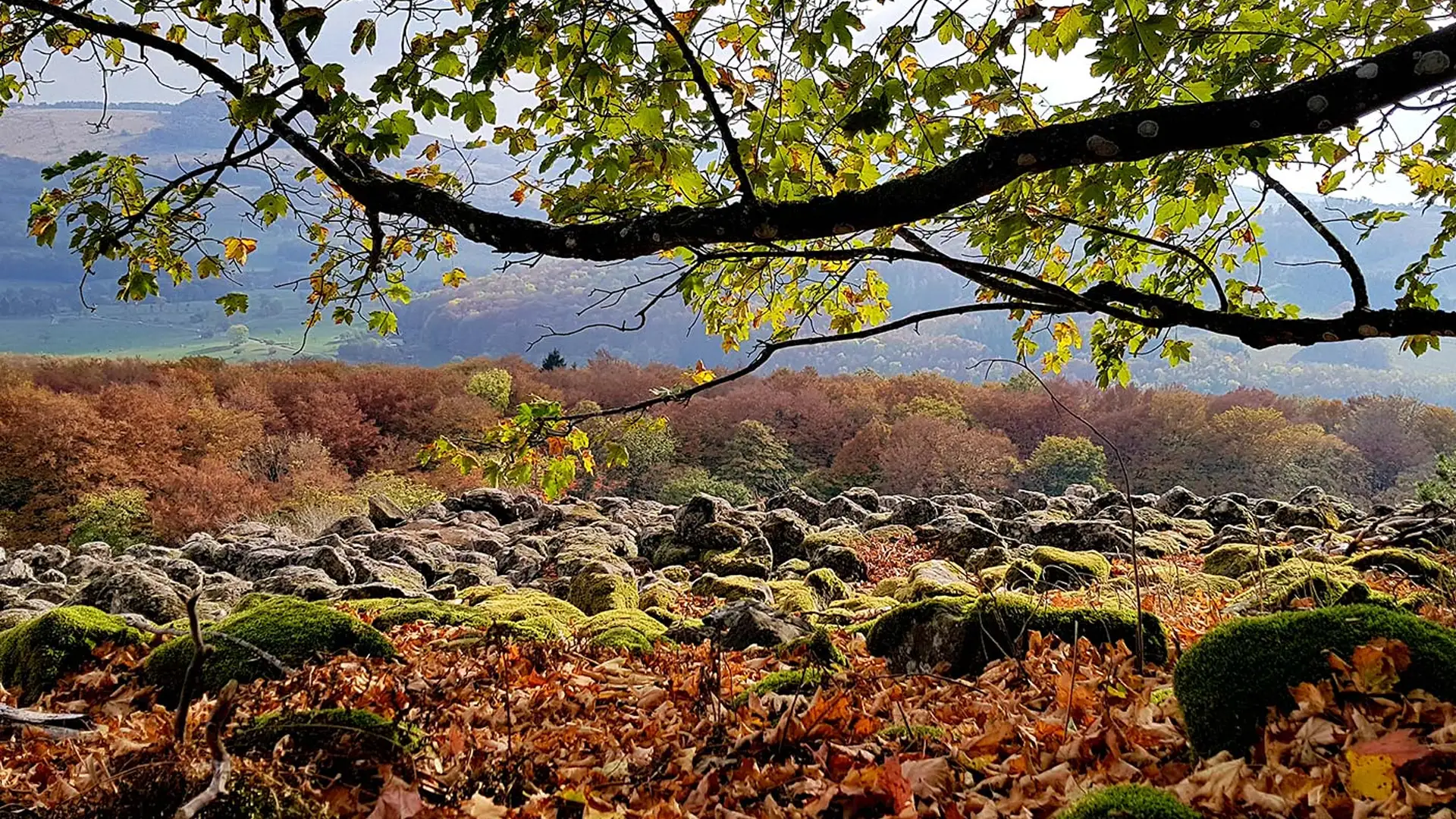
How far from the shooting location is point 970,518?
12.4m

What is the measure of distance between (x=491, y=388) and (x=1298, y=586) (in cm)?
2505

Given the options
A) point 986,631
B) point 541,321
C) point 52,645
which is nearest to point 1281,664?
point 986,631

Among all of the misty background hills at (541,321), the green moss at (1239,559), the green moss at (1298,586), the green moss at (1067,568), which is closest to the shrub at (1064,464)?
the green moss at (1239,559)

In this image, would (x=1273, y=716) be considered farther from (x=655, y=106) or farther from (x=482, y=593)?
(x=482, y=593)

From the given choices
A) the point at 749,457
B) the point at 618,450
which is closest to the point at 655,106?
the point at 618,450

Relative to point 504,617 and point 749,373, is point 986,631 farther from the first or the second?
point 504,617

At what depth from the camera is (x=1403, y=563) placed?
19.2ft

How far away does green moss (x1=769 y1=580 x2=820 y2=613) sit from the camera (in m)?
7.08

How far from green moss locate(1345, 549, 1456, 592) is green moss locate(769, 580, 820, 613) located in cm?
410

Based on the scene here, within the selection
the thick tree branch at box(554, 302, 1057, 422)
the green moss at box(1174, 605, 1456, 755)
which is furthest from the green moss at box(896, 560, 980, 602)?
the green moss at box(1174, 605, 1456, 755)

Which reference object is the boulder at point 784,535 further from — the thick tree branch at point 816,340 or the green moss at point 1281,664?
the green moss at point 1281,664

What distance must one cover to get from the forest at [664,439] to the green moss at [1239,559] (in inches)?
428

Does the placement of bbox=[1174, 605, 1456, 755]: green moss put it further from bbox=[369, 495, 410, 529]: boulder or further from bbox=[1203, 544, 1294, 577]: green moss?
Result: bbox=[369, 495, 410, 529]: boulder

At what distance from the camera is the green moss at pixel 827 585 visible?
7.96 meters
